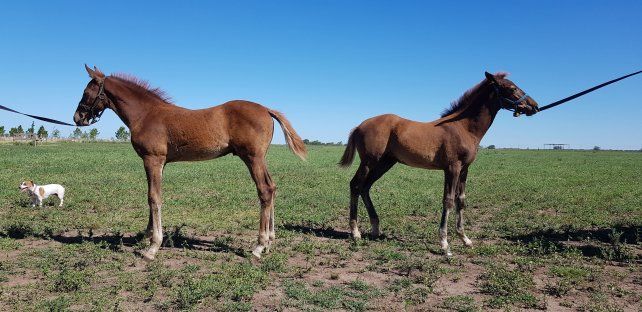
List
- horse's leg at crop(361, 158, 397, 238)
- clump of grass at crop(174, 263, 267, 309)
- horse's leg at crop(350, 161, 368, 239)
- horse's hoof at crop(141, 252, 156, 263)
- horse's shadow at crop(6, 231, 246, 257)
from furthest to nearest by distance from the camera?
1. horse's leg at crop(361, 158, 397, 238)
2. horse's leg at crop(350, 161, 368, 239)
3. horse's shadow at crop(6, 231, 246, 257)
4. horse's hoof at crop(141, 252, 156, 263)
5. clump of grass at crop(174, 263, 267, 309)

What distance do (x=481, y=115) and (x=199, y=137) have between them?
5114 millimetres

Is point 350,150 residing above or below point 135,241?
above

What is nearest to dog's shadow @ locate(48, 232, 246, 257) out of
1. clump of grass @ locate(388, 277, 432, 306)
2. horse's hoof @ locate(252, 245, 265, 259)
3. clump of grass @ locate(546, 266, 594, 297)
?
horse's hoof @ locate(252, 245, 265, 259)

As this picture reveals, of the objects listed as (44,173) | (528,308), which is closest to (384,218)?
(528,308)

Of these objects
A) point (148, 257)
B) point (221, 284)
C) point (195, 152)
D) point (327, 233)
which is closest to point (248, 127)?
point (195, 152)

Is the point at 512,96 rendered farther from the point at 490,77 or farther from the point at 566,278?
the point at 566,278

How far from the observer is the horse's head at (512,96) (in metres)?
7.58

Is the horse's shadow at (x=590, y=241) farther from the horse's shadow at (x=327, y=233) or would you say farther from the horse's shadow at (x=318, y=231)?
the horse's shadow at (x=318, y=231)

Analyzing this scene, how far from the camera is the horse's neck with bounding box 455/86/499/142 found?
25.6 ft

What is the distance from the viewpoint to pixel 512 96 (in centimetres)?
760

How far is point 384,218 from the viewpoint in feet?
35.4

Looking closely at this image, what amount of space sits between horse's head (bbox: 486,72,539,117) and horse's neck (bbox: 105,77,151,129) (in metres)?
6.25

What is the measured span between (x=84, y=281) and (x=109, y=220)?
472 centimetres

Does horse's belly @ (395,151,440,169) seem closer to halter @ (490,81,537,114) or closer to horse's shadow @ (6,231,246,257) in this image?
halter @ (490,81,537,114)
